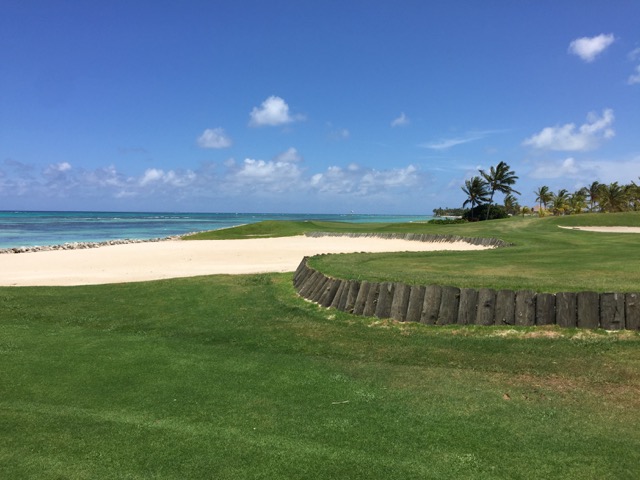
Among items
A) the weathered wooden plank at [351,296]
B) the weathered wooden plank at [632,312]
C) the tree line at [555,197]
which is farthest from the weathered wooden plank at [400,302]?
the tree line at [555,197]

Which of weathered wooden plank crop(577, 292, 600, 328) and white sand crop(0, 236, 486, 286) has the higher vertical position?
weathered wooden plank crop(577, 292, 600, 328)

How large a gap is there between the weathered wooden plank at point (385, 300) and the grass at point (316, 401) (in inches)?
17.3

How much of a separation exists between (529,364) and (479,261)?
10.8m

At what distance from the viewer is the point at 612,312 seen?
9922 millimetres

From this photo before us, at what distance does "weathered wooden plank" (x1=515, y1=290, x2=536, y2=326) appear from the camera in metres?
10.5

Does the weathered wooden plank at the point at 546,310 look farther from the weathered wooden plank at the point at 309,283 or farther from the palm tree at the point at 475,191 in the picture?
the palm tree at the point at 475,191

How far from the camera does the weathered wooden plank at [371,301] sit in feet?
40.7

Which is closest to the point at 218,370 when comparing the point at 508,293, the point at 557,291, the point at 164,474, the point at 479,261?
the point at 164,474

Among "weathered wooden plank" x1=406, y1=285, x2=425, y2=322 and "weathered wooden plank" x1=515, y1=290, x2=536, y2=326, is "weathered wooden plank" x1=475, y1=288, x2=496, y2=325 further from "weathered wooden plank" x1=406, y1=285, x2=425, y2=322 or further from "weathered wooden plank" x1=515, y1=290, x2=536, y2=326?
"weathered wooden plank" x1=406, y1=285, x2=425, y2=322

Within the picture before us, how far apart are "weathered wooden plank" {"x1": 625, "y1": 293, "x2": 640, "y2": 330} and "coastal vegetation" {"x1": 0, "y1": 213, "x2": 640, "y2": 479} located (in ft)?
1.83

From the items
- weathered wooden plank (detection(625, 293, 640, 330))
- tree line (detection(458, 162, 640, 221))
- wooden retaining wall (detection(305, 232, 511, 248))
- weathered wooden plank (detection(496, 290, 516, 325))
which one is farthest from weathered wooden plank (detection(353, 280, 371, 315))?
tree line (detection(458, 162, 640, 221))

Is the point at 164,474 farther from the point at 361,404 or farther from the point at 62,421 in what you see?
the point at 361,404

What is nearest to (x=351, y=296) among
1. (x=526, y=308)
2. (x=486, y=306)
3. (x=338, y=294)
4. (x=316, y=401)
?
(x=338, y=294)

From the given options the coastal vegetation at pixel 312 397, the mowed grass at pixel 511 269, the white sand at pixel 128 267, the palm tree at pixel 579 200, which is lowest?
the white sand at pixel 128 267
